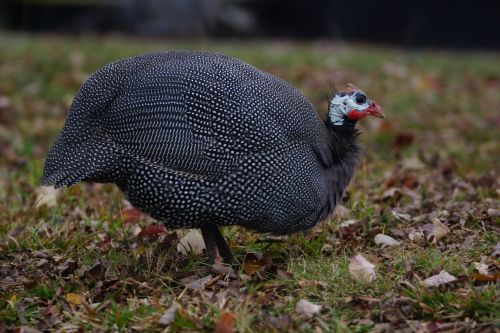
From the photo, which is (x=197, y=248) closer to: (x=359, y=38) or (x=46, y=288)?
(x=46, y=288)

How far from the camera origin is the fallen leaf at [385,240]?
4.17 m

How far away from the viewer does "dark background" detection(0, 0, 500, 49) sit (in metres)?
11.5

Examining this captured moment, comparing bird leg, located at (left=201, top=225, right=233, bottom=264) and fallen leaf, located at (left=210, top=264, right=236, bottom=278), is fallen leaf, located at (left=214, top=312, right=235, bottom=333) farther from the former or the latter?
bird leg, located at (left=201, top=225, right=233, bottom=264)

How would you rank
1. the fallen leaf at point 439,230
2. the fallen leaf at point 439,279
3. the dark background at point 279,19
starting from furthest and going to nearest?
A: the dark background at point 279,19
the fallen leaf at point 439,230
the fallen leaf at point 439,279

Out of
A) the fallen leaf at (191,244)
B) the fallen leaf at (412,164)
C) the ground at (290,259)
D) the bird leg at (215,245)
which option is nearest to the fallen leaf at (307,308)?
the ground at (290,259)

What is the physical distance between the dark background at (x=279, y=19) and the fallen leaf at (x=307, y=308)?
8.58 metres

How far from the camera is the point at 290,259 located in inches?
157

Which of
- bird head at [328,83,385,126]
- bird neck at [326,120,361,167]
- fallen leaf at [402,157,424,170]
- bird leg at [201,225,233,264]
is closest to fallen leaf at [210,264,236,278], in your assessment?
bird leg at [201,225,233,264]

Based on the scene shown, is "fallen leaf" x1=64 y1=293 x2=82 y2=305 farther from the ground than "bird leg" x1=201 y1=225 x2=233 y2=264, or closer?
closer

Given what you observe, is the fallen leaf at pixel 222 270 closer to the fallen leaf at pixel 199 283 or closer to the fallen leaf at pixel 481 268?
the fallen leaf at pixel 199 283

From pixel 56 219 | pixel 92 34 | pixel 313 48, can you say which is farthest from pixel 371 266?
pixel 92 34

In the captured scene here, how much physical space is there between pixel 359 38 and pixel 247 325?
356 inches

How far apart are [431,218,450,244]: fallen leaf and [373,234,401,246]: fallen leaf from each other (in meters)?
0.19

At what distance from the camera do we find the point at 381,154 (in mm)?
6465
